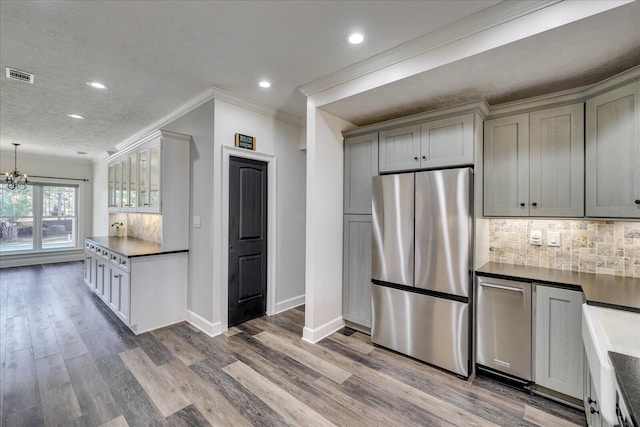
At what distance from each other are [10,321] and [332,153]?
4542 mm

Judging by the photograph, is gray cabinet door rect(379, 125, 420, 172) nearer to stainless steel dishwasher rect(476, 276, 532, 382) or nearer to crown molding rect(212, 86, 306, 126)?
stainless steel dishwasher rect(476, 276, 532, 382)

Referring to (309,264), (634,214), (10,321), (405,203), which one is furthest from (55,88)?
(634,214)

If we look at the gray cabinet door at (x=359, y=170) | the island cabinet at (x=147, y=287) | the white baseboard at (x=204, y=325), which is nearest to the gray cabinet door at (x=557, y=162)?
the gray cabinet door at (x=359, y=170)

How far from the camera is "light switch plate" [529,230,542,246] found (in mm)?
2535

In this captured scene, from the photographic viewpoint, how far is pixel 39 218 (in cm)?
Answer: 707

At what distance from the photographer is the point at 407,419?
1911mm

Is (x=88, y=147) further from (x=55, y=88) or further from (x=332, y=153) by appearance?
(x=332, y=153)

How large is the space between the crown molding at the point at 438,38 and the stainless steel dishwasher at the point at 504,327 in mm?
1896

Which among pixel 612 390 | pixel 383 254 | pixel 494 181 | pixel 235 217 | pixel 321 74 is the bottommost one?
pixel 612 390

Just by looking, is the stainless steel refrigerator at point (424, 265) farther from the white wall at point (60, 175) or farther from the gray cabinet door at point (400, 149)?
the white wall at point (60, 175)

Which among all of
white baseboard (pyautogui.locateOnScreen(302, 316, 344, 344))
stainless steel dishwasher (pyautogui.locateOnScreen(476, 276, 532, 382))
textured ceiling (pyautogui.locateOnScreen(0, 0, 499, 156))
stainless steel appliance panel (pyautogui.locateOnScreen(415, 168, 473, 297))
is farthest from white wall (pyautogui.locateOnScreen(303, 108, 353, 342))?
stainless steel dishwasher (pyautogui.locateOnScreen(476, 276, 532, 382))

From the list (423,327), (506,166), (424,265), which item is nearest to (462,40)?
(506,166)

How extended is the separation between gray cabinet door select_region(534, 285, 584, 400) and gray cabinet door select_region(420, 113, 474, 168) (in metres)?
1.23

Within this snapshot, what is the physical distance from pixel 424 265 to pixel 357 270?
86 centimetres
